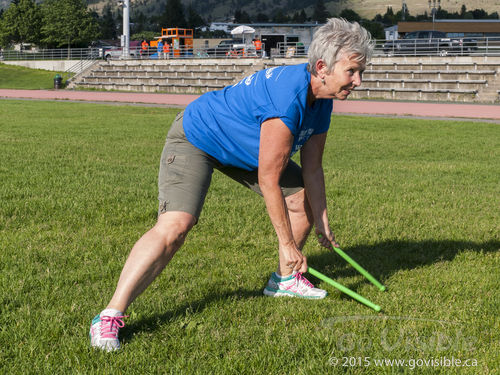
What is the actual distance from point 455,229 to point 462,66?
2688 cm

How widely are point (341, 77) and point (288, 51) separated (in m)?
37.4

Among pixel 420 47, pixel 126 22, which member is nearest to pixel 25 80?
pixel 126 22

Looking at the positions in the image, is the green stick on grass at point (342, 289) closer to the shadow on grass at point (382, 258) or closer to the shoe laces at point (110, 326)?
the shadow on grass at point (382, 258)

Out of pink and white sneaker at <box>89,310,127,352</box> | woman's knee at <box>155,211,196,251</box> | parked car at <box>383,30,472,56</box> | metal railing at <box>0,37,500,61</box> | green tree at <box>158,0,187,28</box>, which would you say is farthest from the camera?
green tree at <box>158,0,187,28</box>

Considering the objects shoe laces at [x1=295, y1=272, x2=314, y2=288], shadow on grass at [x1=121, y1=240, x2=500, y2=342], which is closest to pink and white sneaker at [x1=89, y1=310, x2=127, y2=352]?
shadow on grass at [x1=121, y1=240, x2=500, y2=342]

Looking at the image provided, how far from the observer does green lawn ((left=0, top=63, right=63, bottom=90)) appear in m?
45.3

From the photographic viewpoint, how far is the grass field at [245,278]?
339 cm

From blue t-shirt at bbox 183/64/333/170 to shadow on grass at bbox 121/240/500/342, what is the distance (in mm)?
981

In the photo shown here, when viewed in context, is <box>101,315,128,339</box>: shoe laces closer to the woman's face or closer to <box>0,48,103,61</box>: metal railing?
the woman's face

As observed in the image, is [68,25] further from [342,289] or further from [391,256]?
[342,289]

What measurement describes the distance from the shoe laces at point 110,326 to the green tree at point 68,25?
254 ft

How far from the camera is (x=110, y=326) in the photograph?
3398 mm

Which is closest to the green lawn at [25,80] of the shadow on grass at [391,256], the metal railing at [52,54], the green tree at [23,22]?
the metal railing at [52,54]

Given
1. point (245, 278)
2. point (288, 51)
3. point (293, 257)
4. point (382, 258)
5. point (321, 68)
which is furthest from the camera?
point (288, 51)
